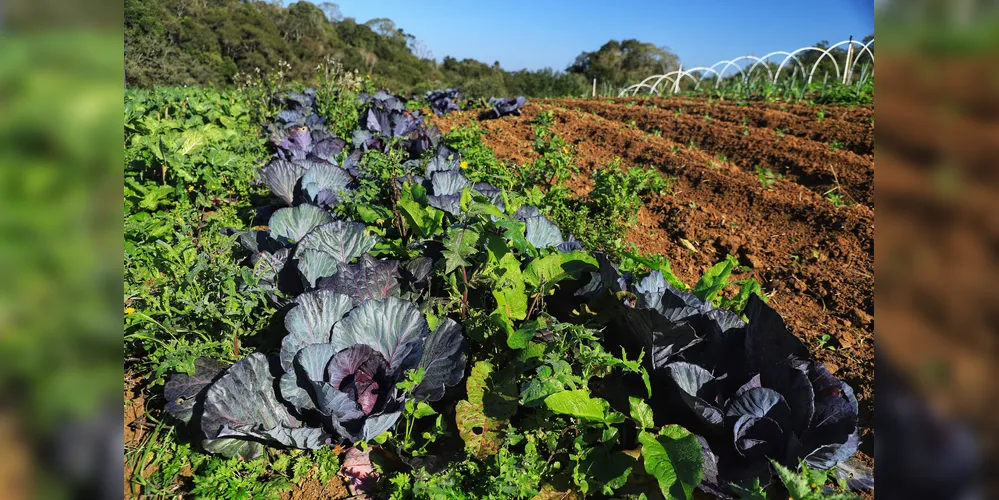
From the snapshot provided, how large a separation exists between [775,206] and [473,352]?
10.5 ft

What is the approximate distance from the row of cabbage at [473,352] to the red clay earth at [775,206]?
49cm

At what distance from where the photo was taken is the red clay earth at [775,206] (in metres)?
3.03

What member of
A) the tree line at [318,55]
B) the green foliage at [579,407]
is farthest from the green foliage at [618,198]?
the tree line at [318,55]

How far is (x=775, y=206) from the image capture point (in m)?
4.59

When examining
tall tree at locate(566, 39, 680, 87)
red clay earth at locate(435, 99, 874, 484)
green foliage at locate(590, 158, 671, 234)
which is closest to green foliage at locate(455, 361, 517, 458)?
red clay earth at locate(435, 99, 874, 484)

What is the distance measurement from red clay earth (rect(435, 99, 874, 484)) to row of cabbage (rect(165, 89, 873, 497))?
0.49 metres

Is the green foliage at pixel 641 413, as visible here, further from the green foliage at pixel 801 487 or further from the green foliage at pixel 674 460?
the green foliage at pixel 801 487

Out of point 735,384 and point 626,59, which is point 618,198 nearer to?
point 735,384

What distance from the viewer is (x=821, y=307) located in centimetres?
314
